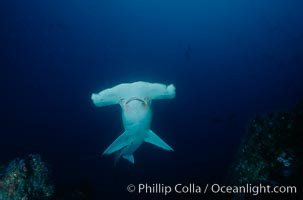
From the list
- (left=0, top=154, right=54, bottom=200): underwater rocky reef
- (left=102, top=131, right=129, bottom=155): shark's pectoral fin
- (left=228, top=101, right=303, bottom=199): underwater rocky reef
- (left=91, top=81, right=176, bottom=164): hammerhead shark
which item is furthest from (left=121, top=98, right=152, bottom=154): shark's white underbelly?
(left=228, top=101, right=303, bottom=199): underwater rocky reef

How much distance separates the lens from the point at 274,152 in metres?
3.86

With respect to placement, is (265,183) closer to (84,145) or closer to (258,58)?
(84,145)

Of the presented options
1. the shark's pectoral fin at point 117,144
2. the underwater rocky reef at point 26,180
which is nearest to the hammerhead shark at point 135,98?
the shark's pectoral fin at point 117,144

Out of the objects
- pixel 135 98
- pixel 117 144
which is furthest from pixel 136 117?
pixel 117 144

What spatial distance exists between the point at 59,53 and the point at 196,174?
82.1ft

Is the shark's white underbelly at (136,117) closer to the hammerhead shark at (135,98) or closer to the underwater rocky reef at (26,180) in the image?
the hammerhead shark at (135,98)

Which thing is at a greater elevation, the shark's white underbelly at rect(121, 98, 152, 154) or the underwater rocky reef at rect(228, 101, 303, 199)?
Result: the shark's white underbelly at rect(121, 98, 152, 154)

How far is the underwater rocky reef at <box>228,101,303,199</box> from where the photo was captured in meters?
3.47

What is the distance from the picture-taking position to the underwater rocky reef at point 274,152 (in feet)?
11.4

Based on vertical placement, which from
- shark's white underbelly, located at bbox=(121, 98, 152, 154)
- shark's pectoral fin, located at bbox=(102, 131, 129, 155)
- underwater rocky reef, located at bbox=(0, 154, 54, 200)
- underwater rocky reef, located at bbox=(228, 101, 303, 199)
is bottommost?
underwater rocky reef, located at bbox=(0, 154, 54, 200)

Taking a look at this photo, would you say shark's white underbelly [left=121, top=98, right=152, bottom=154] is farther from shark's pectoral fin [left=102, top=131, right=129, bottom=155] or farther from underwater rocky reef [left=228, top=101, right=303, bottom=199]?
underwater rocky reef [left=228, top=101, right=303, bottom=199]

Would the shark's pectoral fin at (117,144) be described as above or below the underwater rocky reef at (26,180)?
above

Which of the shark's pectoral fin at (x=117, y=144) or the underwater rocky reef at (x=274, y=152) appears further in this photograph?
the shark's pectoral fin at (x=117, y=144)

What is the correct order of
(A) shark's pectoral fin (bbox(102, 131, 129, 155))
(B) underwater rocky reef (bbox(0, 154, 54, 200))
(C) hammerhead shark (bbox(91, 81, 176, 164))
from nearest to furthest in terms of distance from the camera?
1. (B) underwater rocky reef (bbox(0, 154, 54, 200))
2. (C) hammerhead shark (bbox(91, 81, 176, 164))
3. (A) shark's pectoral fin (bbox(102, 131, 129, 155))
